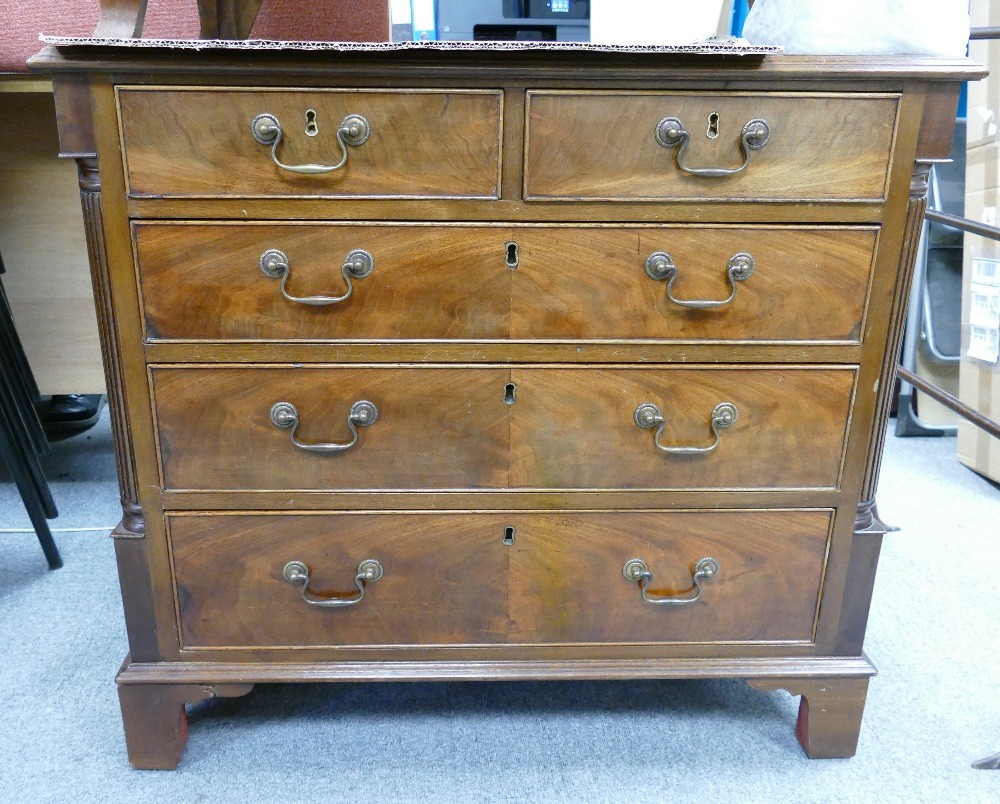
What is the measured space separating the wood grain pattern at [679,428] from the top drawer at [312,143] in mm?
265

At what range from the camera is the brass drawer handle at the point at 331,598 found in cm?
107

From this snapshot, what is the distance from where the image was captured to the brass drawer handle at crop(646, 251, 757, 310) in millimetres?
962

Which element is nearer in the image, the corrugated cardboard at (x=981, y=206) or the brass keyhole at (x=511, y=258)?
the brass keyhole at (x=511, y=258)

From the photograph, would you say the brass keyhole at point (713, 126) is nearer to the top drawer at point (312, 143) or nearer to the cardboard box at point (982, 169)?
the top drawer at point (312, 143)

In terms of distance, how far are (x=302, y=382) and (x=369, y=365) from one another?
3.4 inches

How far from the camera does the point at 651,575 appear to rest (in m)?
1.10

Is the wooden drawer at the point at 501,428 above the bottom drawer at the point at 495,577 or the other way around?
above

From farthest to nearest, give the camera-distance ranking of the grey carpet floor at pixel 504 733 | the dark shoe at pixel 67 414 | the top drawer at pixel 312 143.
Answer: the dark shoe at pixel 67 414
the grey carpet floor at pixel 504 733
the top drawer at pixel 312 143

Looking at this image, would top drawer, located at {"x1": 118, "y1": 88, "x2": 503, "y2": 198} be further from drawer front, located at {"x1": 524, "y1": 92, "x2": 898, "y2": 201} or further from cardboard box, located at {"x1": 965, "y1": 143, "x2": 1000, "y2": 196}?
cardboard box, located at {"x1": 965, "y1": 143, "x2": 1000, "y2": 196}

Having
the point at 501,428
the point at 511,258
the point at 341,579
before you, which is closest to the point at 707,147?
the point at 511,258

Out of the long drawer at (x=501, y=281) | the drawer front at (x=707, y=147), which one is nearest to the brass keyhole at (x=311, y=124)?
the long drawer at (x=501, y=281)

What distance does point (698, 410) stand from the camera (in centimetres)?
103

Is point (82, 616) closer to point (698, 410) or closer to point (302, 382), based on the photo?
point (302, 382)

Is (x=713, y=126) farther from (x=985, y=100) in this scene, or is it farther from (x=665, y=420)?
(x=985, y=100)
